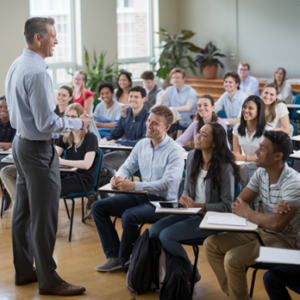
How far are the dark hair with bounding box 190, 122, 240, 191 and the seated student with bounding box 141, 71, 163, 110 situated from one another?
4268 millimetres

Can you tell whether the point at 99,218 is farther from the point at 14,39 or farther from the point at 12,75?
the point at 14,39

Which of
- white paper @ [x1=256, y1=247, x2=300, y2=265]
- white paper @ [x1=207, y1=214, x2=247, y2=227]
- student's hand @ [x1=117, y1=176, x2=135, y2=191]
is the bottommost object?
white paper @ [x1=256, y1=247, x2=300, y2=265]

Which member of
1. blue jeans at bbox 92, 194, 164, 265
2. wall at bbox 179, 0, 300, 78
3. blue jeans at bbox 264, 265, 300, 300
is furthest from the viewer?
wall at bbox 179, 0, 300, 78

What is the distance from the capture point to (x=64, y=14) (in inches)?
344

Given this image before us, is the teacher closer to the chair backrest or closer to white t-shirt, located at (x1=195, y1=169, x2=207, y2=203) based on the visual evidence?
white t-shirt, located at (x1=195, y1=169, x2=207, y2=203)

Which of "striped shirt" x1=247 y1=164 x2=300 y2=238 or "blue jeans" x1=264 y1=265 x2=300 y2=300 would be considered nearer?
"blue jeans" x1=264 y1=265 x2=300 y2=300

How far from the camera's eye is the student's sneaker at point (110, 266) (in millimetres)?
3023

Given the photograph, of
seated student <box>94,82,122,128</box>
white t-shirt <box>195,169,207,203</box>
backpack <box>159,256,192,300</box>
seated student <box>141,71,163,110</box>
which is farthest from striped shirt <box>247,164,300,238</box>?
seated student <box>141,71,163,110</box>

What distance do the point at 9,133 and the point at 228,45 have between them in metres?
6.66

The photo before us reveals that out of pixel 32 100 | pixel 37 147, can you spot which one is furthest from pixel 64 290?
pixel 32 100

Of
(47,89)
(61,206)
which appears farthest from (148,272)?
(61,206)

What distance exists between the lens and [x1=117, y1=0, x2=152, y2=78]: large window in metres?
9.79

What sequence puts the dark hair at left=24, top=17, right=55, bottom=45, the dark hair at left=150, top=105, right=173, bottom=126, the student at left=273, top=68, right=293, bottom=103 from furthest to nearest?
the student at left=273, top=68, right=293, bottom=103 → the dark hair at left=150, top=105, right=173, bottom=126 → the dark hair at left=24, top=17, right=55, bottom=45

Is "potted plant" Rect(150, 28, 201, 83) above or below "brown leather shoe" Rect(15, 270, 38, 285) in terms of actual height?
above
